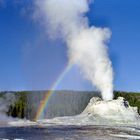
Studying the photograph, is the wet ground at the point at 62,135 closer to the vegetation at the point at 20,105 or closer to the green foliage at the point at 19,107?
the green foliage at the point at 19,107

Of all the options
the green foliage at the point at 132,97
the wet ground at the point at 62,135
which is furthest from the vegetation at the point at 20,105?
the wet ground at the point at 62,135

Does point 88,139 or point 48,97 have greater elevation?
point 48,97

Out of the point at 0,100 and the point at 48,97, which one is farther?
the point at 48,97

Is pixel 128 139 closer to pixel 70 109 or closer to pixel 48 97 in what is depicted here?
pixel 70 109

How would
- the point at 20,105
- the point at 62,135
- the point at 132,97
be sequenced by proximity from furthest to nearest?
the point at 132,97
the point at 20,105
the point at 62,135

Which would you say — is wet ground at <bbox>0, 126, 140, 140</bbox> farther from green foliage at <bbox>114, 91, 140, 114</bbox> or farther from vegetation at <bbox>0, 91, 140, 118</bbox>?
green foliage at <bbox>114, 91, 140, 114</bbox>

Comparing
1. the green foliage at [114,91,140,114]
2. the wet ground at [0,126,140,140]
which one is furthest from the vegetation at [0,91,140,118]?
the wet ground at [0,126,140,140]

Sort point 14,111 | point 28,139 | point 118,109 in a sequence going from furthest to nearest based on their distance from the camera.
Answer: point 14,111 → point 118,109 → point 28,139

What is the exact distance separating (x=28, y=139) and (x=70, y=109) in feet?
186

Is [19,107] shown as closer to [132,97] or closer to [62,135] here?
[132,97]

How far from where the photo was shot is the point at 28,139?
35.6 meters

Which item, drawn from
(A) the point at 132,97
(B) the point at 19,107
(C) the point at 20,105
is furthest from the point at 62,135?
(A) the point at 132,97

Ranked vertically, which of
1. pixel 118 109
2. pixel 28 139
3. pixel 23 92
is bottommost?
pixel 28 139

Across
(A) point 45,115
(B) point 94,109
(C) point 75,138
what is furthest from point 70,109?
(C) point 75,138
